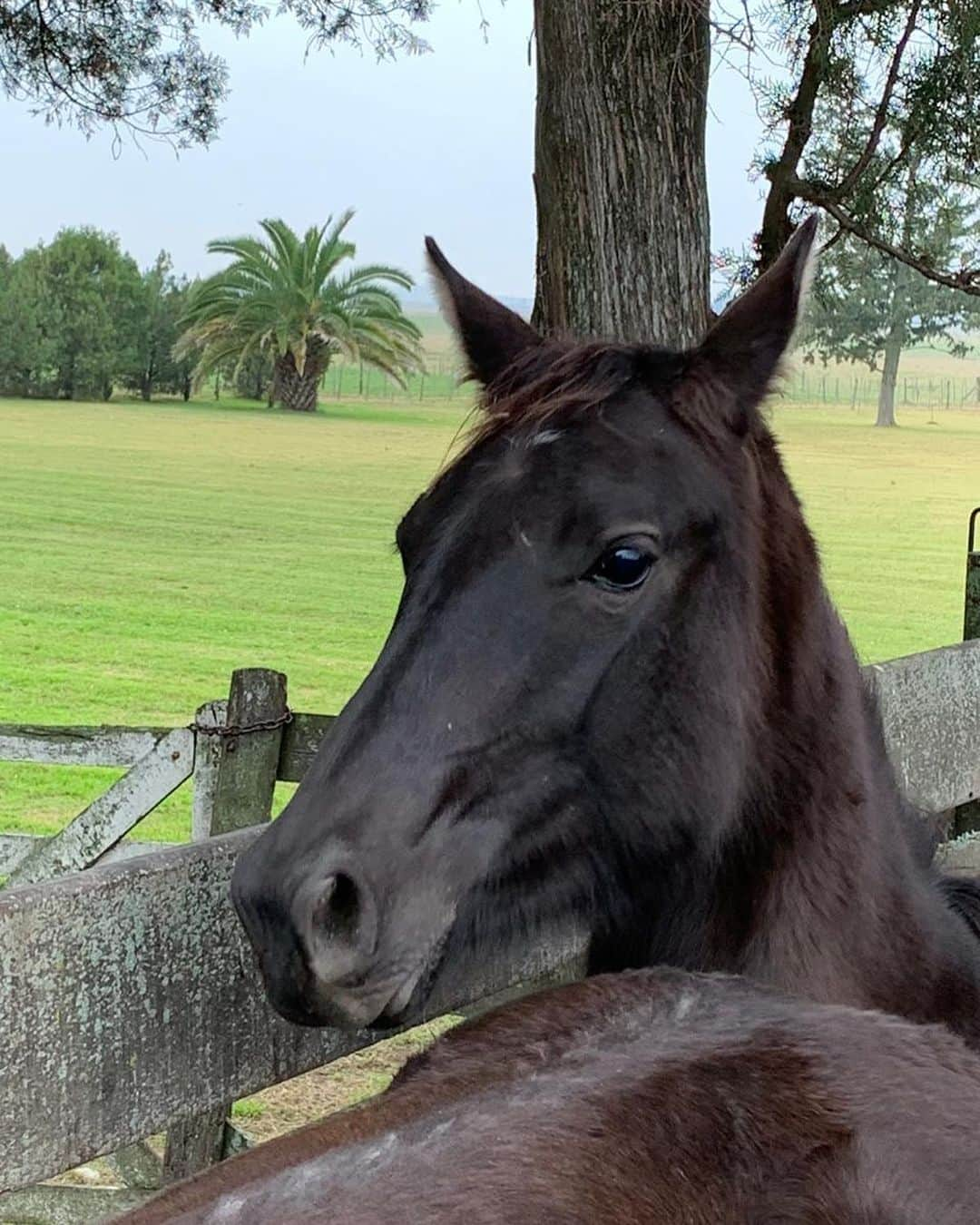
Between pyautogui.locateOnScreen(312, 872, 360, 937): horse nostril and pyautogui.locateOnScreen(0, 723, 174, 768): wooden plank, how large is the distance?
7.88 ft

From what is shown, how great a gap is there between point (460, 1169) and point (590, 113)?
136 inches

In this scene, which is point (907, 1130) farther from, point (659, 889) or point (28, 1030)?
point (28, 1030)

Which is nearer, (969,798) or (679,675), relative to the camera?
(679,675)

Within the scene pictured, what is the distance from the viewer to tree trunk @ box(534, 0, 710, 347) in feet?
12.8

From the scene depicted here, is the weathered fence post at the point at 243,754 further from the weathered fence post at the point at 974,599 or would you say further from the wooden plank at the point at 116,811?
the weathered fence post at the point at 974,599

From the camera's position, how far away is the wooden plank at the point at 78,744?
4117mm

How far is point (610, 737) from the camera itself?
6.38 feet

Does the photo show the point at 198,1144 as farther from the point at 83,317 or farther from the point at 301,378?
the point at 83,317

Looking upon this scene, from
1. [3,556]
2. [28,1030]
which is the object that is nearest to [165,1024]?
[28,1030]

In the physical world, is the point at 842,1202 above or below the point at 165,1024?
above

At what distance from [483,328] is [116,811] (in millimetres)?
2144

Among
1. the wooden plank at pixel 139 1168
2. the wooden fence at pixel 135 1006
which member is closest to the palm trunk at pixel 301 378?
the wooden plank at pixel 139 1168

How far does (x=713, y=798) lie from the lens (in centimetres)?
201

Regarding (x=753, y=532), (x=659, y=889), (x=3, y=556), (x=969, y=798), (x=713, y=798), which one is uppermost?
(x=753, y=532)
